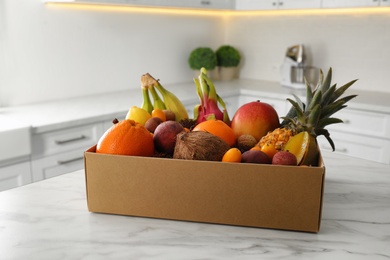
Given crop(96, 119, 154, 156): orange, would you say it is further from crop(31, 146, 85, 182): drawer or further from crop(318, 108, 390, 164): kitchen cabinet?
crop(318, 108, 390, 164): kitchen cabinet

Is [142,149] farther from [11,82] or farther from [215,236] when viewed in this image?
[11,82]

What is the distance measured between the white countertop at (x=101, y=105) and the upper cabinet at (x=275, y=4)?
2.16 feet

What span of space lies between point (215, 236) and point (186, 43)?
3.20 metres

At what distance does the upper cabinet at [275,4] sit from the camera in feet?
10.9

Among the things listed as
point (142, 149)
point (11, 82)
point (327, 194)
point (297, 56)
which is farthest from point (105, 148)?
point (297, 56)

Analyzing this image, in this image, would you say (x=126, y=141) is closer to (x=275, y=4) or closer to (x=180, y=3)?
(x=180, y=3)

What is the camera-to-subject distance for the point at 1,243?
87 cm

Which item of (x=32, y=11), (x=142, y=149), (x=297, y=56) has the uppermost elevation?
(x=32, y=11)

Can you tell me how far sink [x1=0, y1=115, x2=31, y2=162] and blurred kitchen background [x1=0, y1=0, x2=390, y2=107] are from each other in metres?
0.75

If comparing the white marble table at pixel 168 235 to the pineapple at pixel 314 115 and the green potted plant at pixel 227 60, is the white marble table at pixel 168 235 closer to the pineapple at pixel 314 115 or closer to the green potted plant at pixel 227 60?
the pineapple at pixel 314 115

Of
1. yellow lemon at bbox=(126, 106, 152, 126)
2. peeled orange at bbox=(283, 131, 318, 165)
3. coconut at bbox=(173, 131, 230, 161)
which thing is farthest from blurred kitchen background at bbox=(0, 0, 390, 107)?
Result: peeled orange at bbox=(283, 131, 318, 165)

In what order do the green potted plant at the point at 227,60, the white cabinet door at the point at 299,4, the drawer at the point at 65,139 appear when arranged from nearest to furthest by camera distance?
the drawer at the point at 65,139 → the white cabinet door at the point at 299,4 → the green potted plant at the point at 227,60

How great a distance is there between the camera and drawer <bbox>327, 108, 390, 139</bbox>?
2.81 metres

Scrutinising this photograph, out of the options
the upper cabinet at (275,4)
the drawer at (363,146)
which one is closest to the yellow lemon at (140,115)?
the drawer at (363,146)
